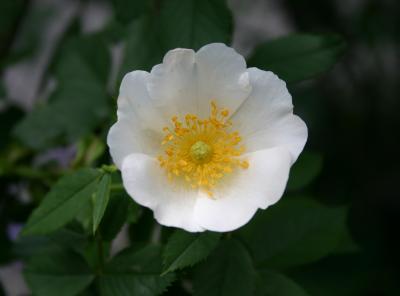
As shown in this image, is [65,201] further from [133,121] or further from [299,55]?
[299,55]

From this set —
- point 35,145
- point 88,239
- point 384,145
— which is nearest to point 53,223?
point 88,239

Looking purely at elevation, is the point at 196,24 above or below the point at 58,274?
above

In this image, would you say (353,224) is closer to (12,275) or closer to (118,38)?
(118,38)

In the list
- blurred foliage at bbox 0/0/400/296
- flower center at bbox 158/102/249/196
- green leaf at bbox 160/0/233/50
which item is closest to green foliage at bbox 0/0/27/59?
blurred foliage at bbox 0/0/400/296

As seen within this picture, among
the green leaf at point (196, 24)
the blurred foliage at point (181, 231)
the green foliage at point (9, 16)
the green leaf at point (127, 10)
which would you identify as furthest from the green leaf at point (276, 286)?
the green foliage at point (9, 16)

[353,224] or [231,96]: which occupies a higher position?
[231,96]

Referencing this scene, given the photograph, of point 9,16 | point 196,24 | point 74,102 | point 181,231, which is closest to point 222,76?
point 196,24

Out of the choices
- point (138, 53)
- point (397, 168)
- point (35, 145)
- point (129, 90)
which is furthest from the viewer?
point (397, 168)
